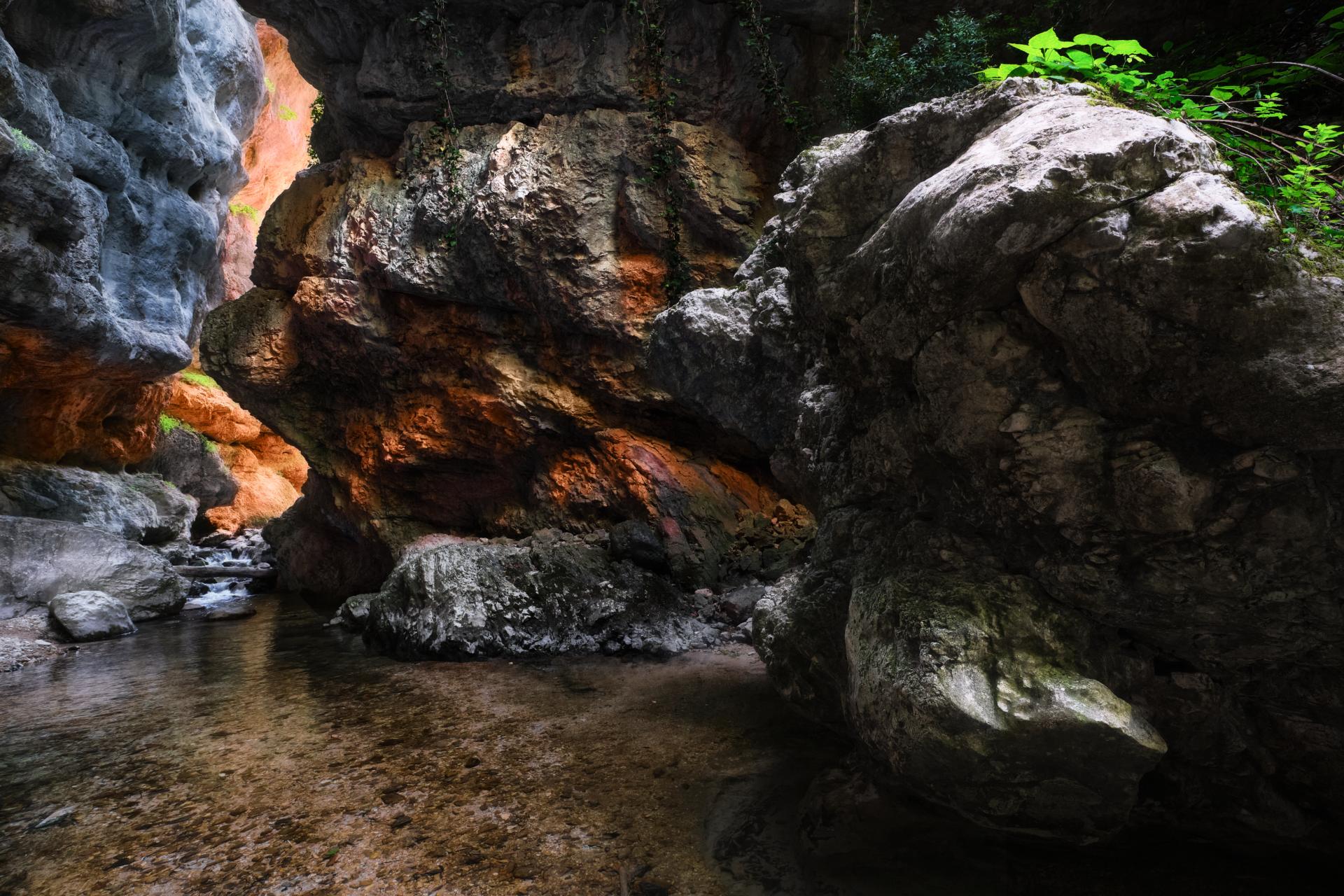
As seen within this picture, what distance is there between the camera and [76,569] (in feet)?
31.3

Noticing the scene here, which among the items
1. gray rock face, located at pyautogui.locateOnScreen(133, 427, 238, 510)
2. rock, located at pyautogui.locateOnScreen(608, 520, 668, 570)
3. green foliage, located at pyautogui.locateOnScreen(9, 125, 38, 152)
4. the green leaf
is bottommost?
rock, located at pyautogui.locateOnScreen(608, 520, 668, 570)

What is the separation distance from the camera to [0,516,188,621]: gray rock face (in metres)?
8.94

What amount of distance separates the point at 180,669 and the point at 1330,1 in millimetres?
9538

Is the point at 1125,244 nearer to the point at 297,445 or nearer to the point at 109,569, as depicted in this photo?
the point at 297,445

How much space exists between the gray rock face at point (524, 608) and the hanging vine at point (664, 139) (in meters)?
3.62

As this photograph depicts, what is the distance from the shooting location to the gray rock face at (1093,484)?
1955 millimetres

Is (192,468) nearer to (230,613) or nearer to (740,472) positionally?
(230,613)

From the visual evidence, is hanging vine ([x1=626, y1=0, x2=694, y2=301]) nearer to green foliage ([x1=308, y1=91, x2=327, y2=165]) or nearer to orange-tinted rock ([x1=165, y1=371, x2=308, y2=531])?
green foliage ([x1=308, y1=91, x2=327, y2=165])

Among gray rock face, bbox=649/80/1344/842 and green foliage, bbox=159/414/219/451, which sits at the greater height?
green foliage, bbox=159/414/219/451

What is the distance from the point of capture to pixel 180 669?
6.55 meters

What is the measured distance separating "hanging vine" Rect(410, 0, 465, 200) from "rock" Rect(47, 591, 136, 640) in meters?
6.76

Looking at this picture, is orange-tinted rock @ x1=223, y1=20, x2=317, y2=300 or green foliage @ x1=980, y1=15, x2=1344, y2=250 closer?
green foliage @ x1=980, y1=15, x2=1344, y2=250

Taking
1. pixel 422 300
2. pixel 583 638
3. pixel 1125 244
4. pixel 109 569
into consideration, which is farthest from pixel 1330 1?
pixel 109 569

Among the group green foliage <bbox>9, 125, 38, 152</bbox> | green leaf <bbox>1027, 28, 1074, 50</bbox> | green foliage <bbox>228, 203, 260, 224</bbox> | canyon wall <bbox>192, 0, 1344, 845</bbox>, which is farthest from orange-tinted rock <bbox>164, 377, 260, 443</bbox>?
green leaf <bbox>1027, 28, 1074, 50</bbox>
